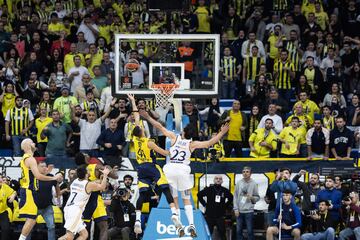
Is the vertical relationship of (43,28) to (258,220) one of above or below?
above

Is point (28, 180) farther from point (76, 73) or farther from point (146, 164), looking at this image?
point (76, 73)

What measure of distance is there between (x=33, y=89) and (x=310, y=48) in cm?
666

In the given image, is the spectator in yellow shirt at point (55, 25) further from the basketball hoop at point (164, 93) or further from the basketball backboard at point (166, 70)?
the basketball hoop at point (164, 93)

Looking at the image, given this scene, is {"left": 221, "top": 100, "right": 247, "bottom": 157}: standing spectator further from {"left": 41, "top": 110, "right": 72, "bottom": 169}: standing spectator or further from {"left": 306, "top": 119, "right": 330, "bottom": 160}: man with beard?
{"left": 41, "top": 110, "right": 72, "bottom": 169}: standing spectator

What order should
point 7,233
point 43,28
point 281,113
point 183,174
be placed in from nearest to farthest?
point 183,174 → point 7,233 → point 281,113 → point 43,28

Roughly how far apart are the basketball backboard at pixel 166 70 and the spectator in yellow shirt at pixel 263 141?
178 cm

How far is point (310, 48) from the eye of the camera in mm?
31250

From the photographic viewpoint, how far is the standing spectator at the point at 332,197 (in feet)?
87.1

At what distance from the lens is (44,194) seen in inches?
997

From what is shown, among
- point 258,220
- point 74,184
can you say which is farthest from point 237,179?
point 74,184

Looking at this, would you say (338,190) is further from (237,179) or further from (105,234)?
(105,234)

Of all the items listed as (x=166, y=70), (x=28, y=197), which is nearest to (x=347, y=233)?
(x=166, y=70)

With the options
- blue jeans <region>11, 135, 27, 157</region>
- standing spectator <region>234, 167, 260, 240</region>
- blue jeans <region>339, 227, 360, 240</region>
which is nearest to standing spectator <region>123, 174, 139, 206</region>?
standing spectator <region>234, 167, 260, 240</region>

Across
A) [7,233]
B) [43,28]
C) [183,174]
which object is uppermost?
[43,28]
